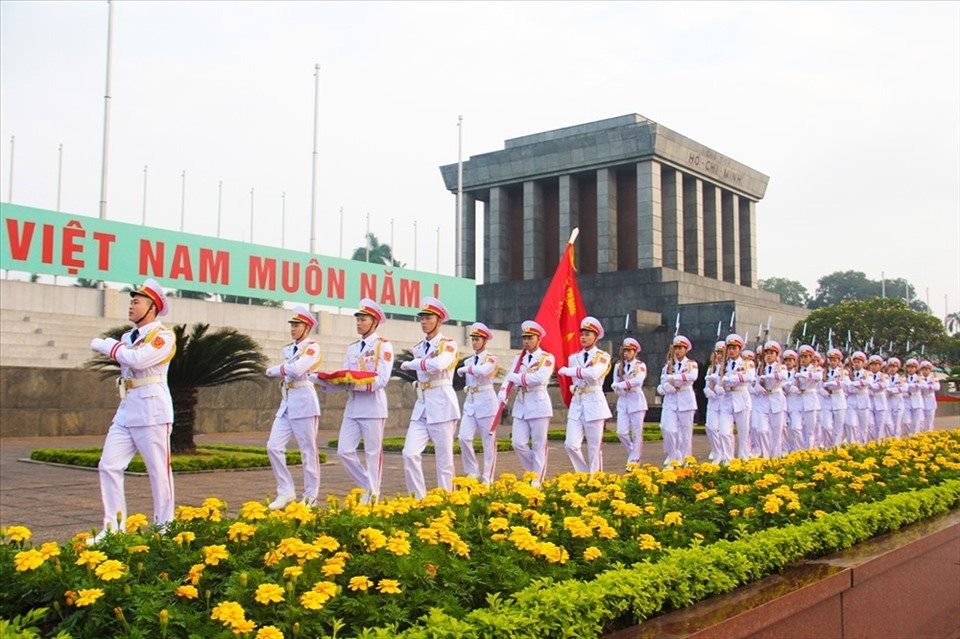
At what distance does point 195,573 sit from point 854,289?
341 feet

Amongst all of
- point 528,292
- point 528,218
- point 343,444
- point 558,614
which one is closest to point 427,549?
point 558,614

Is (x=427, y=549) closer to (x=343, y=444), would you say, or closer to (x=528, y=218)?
(x=343, y=444)

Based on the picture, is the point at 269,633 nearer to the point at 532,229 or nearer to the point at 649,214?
the point at 649,214

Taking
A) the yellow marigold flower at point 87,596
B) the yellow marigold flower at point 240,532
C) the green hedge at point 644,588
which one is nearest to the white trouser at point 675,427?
the green hedge at point 644,588

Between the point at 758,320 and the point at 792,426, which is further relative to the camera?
the point at 758,320

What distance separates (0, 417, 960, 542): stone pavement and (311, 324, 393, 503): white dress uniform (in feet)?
3.09

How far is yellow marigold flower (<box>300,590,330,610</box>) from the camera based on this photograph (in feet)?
10.4

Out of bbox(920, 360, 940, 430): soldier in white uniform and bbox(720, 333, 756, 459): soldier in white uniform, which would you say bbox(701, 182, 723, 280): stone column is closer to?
bbox(920, 360, 940, 430): soldier in white uniform

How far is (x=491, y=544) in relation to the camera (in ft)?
14.5

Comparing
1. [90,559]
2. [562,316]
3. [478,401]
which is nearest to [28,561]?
[90,559]

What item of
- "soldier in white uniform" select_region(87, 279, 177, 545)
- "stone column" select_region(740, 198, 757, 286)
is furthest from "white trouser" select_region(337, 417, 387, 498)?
"stone column" select_region(740, 198, 757, 286)

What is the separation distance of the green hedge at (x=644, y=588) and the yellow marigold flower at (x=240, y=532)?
1.18m

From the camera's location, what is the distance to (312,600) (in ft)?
10.5

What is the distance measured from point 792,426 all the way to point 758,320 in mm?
23254
